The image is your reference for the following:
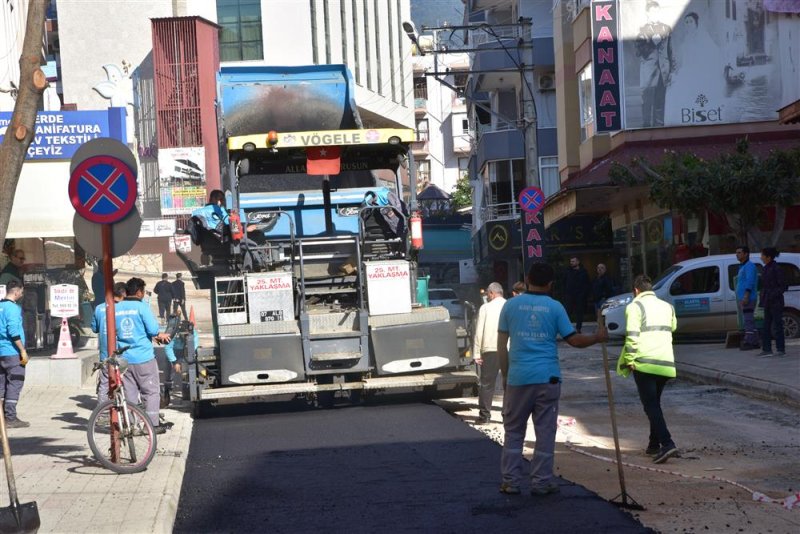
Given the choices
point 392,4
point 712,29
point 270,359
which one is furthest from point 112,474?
point 392,4

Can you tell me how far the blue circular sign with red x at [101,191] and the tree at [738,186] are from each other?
1498cm

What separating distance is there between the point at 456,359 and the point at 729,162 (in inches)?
424

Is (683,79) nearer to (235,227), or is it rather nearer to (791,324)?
(791,324)

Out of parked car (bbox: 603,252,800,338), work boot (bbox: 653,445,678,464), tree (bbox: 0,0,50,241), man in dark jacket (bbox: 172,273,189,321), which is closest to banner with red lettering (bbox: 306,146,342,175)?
work boot (bbox: 653,445,678,464)

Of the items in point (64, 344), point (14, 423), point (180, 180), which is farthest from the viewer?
point (180, 180)

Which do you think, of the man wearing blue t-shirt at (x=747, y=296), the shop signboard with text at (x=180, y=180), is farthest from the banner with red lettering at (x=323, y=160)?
the shop signboard with text at (x=180, y=180)

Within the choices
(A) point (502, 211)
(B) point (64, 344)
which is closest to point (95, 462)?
(B) point (64, 344)

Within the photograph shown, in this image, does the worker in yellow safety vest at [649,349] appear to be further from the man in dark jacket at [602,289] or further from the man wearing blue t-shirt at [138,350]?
the man in dark jacket at [602,289]

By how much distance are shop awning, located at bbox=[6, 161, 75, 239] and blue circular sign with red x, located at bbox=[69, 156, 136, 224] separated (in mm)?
12357

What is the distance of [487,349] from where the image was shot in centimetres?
1412

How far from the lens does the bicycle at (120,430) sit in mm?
10281

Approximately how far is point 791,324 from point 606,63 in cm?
1052

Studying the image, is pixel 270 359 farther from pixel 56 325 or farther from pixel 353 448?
pixel 56 325

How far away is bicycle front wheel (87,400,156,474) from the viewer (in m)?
10.3
